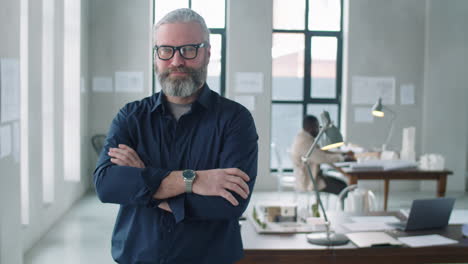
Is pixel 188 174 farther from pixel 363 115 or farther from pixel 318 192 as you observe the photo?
pixel 363 115

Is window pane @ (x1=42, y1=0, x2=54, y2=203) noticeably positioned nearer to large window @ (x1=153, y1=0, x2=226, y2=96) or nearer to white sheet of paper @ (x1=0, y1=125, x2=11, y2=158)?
white sheet of paper @ (x1=0, y1=125, x2=11, y2=158)

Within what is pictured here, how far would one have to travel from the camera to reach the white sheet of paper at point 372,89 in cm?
838

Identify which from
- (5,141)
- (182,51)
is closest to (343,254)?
(182,51)

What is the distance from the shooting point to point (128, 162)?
2020 millimetres

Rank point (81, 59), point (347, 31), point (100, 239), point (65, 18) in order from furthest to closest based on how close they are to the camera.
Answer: point (347, 31) → point (81, 59) → point (65, 18) → point (100, 239)

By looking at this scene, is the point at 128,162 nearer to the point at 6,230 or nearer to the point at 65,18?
the point at 6,230

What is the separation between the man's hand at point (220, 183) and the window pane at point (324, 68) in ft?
22.5

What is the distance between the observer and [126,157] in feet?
6.62

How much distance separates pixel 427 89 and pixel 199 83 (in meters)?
7.16

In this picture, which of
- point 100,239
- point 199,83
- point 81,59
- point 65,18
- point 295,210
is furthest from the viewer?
point 81,59

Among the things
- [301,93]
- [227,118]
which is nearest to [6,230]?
[227,118]

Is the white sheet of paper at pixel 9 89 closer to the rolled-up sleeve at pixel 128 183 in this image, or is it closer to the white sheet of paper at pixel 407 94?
the rolled-up sleeve at pixel 128 183

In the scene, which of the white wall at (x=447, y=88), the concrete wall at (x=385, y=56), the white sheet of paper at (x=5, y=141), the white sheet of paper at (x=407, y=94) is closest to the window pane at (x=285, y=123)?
the concrete wall at (x=385, y=56)

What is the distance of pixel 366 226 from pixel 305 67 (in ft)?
18.8
